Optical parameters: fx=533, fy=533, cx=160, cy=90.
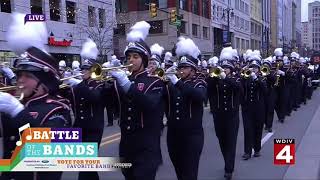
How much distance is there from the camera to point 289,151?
8.14 m

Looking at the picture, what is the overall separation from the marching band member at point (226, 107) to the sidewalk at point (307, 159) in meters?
0.96

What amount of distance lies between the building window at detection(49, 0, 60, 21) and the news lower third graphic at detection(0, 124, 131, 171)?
29.2 metres

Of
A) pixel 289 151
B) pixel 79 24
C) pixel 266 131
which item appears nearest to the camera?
pixel 289 151

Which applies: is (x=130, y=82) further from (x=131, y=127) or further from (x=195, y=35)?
(x=195, y=35)

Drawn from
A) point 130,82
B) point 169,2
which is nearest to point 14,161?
point 130,82

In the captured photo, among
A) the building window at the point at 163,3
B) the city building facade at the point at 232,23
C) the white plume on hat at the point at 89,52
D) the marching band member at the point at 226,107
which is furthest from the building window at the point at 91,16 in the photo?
the marching band member at the point at 226,107

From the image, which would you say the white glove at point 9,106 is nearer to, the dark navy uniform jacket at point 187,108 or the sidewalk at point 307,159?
the dark navy uniform jacket at point 187,108

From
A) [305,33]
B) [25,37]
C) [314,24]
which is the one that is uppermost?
[314,24]

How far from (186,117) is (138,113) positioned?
4.41 ft

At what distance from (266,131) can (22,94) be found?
429 inches

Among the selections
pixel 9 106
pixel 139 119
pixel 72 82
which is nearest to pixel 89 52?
pixel 72 82

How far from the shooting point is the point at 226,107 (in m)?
8.51

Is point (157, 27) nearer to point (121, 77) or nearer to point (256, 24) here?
point (256, 24)

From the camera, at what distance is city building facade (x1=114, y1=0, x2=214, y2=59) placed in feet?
178
